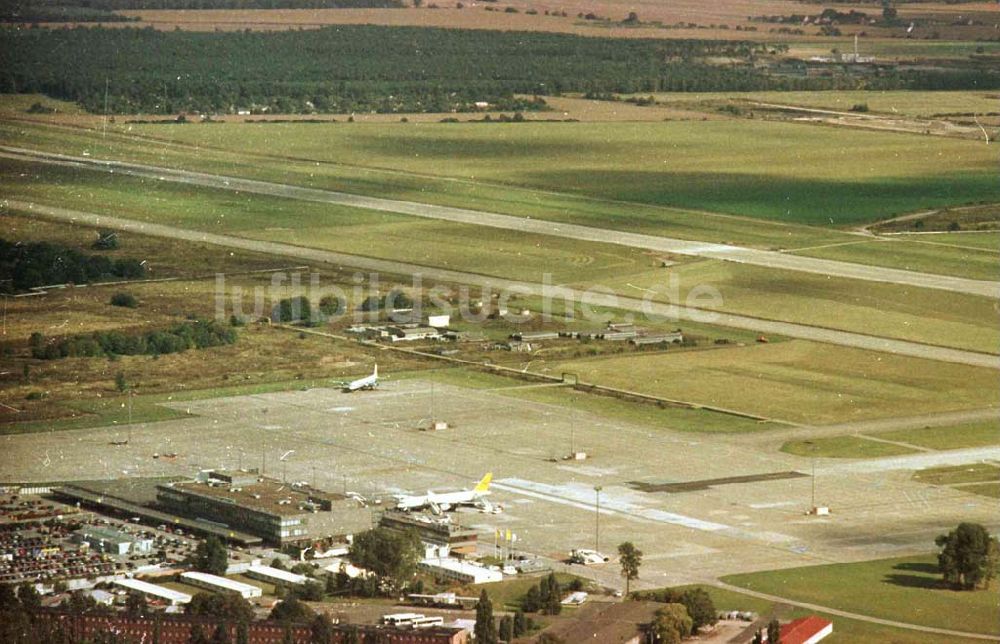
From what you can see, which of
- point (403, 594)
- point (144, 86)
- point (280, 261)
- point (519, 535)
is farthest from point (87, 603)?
point (144, 86)

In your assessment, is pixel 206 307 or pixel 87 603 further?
pixel 206 307

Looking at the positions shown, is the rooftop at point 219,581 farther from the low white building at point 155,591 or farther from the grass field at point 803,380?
the grass field at point 803,380

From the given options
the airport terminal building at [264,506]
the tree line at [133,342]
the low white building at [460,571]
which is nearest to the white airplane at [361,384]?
the tree line at [133,342]

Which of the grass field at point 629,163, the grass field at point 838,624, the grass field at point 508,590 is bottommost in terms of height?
the grass field at point 508,590

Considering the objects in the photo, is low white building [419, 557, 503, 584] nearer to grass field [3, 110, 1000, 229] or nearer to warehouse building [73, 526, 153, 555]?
warehouse building [73, 526, 153, 555]

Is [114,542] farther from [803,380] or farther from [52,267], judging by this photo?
[52,267]

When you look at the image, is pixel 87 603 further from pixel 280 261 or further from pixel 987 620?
pixel 280 261

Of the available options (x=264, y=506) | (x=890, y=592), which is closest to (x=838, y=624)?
(x=890, y=592)
